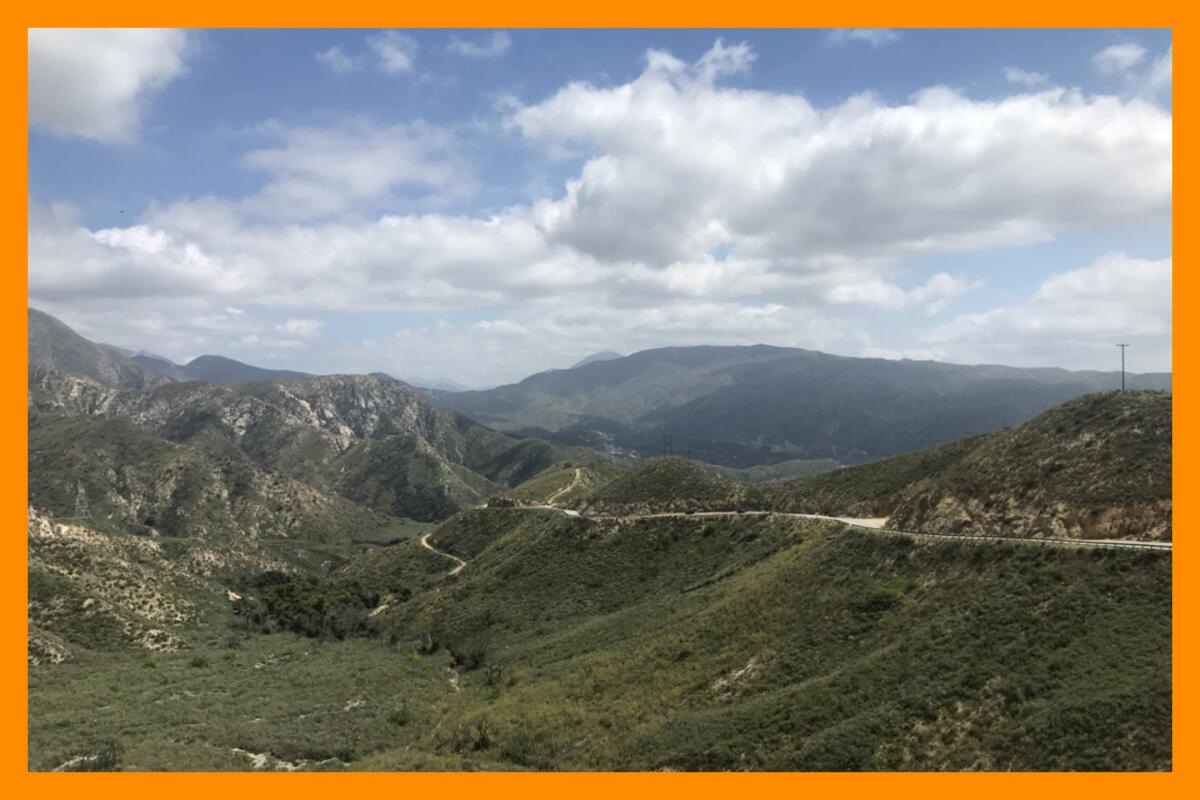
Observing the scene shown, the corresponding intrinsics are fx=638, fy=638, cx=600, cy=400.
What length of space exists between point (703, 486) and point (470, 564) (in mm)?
39107

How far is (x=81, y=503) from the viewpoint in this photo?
15338 cm

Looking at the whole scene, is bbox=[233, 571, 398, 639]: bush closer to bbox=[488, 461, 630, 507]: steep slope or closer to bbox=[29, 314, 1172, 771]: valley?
bbox=[29, 314, 1172, 771]: valley

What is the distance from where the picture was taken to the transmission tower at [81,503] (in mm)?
150125

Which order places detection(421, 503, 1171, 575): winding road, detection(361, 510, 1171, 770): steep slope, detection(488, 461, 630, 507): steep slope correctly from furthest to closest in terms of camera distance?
detection(488, 461, 630, 507): steep slope < detection(421, 503, 1171, 575): winding road < detection(361, 510, 1171, 770): steep slope

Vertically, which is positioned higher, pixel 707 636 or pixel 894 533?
pixel 894 533

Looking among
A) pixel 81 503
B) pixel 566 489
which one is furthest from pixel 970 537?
pixel 81 503

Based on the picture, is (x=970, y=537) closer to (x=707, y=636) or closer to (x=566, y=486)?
(x=707, y=636)

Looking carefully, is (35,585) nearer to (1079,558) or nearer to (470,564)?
(470,564)

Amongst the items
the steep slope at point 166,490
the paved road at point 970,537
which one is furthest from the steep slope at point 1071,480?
the steep slope at point 166,490

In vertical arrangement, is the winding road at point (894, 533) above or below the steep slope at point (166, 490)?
above

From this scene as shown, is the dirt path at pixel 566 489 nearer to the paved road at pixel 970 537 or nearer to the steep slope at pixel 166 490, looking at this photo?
the paved road at pixel 970 537

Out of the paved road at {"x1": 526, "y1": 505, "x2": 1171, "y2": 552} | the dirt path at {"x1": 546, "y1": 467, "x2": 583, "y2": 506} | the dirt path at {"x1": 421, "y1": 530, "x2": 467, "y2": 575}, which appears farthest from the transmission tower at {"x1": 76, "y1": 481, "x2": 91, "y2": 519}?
the paved road at {"x1": 526, "y1": 505, "x2": 1171, "y2": 552}

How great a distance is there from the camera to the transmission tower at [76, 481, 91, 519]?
150125 mm

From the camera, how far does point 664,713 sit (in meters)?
37.8
